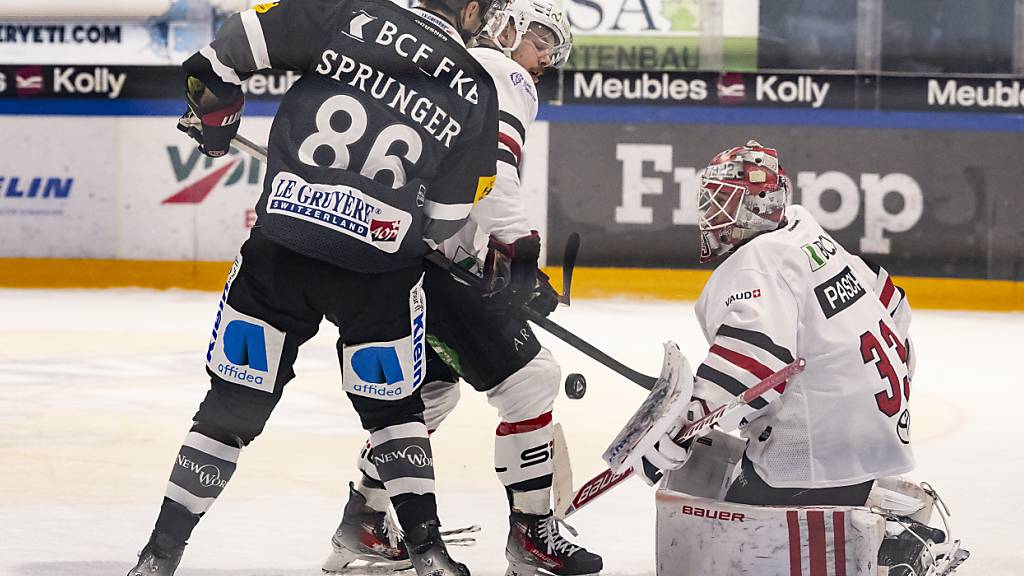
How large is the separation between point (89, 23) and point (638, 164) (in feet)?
9.72

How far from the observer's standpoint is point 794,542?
2373mm

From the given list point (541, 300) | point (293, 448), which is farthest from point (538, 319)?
point (293, 448)

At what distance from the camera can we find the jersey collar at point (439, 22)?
97.2 inches

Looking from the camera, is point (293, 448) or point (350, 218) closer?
point (350, 218)

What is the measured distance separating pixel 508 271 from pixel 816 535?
2.37ft

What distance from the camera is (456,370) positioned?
2789mm

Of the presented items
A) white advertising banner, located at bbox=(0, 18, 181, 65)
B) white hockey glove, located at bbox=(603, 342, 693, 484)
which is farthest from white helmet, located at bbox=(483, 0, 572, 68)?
white advertising banner, located at bbox=(0, 18, 181, 65)

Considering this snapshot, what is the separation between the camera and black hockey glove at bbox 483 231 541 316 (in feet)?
8.84

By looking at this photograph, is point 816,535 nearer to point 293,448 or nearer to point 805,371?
point 805,371

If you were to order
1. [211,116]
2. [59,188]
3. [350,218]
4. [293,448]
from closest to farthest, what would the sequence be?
[350,218], [211,116], [293,448], [59,188]

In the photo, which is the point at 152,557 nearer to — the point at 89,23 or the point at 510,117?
the point at 510,117

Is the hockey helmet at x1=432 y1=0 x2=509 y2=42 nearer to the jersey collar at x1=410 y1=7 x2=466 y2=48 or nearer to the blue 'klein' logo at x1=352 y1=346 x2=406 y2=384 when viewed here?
the jersey collar at x1=410 y1=7 x2=466 y2=48

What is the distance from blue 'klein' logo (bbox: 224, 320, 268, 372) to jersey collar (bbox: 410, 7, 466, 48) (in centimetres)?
57

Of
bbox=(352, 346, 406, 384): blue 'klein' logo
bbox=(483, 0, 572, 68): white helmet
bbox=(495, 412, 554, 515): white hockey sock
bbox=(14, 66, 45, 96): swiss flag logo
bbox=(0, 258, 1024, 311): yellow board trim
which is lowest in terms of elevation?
bbox=(495, 412, 554, 515): white hockey sock
